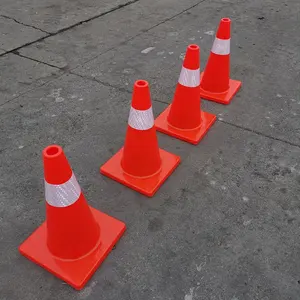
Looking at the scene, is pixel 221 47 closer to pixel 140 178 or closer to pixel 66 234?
pixel 140 178

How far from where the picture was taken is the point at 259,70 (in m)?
4.05

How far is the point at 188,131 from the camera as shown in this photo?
117 inches

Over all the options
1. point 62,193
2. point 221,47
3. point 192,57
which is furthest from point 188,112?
point 62,193

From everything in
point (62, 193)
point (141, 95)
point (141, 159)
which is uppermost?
point (141, 95)

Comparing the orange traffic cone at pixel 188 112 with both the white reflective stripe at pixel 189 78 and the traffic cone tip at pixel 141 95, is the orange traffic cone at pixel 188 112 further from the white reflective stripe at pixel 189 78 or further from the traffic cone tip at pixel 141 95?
the traffic cone tip at pixel 141 95

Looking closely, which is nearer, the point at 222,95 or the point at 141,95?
the point at 141,95

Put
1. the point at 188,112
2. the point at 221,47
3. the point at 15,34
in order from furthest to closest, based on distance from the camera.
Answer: the point at 15,34 → the point at 221,47 → the point at 188,112

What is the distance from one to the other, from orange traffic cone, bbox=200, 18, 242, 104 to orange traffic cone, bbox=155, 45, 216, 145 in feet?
1.47

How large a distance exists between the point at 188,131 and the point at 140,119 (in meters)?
0.78

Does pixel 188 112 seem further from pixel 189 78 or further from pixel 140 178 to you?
pixel 140 178

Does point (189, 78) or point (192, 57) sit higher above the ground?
point (192, 57)

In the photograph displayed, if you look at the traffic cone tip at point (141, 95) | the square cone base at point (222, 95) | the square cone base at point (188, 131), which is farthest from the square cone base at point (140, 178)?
the square cone base at point (222, 95)

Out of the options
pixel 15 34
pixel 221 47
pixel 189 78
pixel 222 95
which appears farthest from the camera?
pixel 15 34

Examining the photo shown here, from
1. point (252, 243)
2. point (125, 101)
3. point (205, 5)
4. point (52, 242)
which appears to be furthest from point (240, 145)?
point (205, 5)
